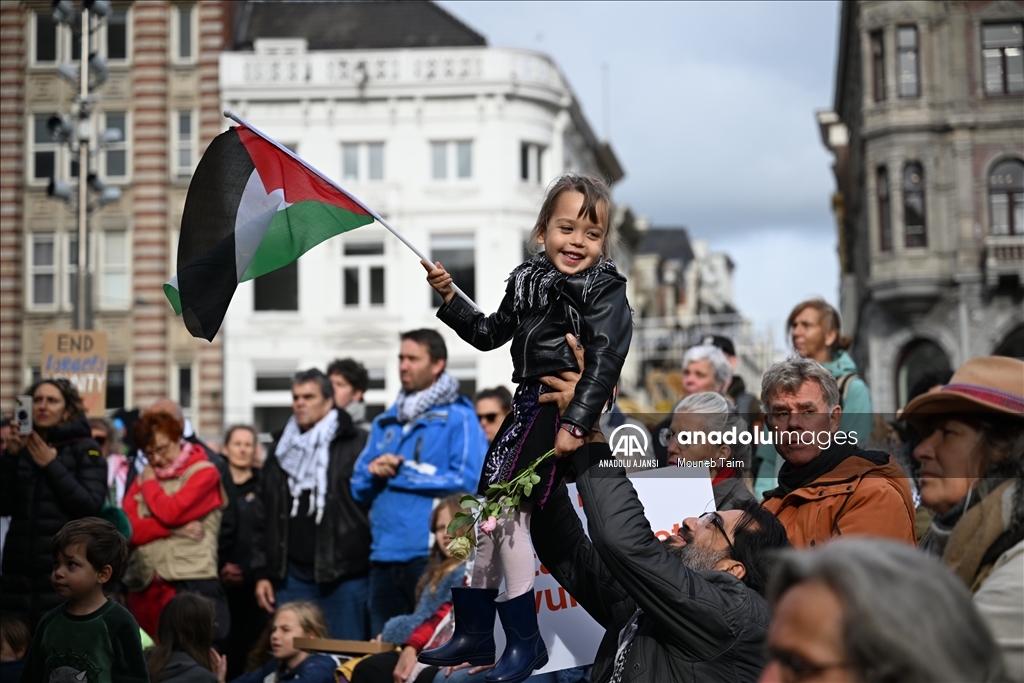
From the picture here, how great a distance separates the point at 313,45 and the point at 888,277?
17.3 m

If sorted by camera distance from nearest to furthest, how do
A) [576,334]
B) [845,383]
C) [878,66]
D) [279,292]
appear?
1. [576,334]
2. [845,383]
3. [878,66]
4. [279,292]

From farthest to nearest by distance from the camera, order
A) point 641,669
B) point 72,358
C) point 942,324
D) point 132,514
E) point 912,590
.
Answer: point 942,324 → point 72,358 → point 132,514 → point 641,669 → point 912,590

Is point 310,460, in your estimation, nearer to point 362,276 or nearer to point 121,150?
point 362,276

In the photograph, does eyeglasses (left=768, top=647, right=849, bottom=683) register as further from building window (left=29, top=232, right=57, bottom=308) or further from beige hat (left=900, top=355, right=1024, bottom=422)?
building window (left=29, top=232, right=57, bottom=308)

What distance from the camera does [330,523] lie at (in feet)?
25.9

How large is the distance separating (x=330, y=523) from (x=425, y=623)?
1.81 m

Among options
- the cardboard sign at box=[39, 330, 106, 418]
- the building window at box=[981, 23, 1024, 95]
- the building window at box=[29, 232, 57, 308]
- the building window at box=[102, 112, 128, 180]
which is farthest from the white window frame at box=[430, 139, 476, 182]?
the cardboard sign at box=[39, 330, 106, 418]

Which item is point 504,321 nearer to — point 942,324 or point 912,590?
point 912,590

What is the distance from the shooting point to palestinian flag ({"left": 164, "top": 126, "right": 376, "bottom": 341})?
5.07 metres

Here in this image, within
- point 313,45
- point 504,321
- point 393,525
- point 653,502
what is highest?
point 313,45

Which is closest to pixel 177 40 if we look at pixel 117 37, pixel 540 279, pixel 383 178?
pixel 117 37

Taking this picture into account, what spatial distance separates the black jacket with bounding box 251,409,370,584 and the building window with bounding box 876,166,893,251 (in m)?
27.0

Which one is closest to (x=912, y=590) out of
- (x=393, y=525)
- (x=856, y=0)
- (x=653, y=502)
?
(x=653, y=502)

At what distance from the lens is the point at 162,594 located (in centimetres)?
788
